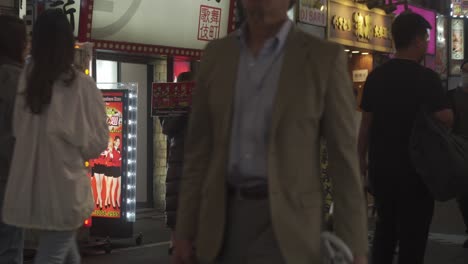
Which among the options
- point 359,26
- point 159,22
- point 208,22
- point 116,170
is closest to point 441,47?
point 359,26

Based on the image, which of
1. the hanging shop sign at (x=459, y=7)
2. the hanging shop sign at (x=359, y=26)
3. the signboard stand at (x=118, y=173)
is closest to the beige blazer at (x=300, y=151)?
the signboard stand at (x=118, y=173)

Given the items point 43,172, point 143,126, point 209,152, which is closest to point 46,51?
point 43,172

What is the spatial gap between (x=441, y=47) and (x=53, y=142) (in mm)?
20568

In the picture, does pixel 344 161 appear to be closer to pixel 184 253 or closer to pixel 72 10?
pixel 184 253

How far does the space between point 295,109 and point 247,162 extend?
239 mm

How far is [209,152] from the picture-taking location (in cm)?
263

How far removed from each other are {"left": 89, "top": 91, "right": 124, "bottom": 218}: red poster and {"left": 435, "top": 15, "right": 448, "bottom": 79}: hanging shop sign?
51.0 ft

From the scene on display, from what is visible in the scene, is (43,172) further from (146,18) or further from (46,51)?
(146,18)

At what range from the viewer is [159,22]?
33.9 ft

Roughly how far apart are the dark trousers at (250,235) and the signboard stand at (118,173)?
5631 mm

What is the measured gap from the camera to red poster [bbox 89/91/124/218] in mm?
8055

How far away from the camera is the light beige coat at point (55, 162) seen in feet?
12.5

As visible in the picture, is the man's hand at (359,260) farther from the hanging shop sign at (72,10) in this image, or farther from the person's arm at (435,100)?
the hanging shop sign at (72,10)

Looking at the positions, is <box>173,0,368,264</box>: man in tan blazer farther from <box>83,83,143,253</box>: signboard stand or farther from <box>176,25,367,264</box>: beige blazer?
<box>83,83,143,253</box>: signboard stand
